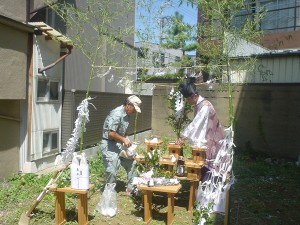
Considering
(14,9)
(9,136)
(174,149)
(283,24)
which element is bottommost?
(174,149)

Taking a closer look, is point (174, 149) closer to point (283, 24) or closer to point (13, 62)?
point (13, 62)

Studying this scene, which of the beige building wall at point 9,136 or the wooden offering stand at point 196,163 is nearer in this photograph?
the wooden offering stand at point 196,163

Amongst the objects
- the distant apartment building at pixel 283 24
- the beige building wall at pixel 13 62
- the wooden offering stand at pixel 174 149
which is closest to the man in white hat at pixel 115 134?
the wooden offering stand at pixel 174 149

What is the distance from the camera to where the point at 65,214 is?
5180 mm

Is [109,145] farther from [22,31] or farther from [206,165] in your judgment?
[22,31]

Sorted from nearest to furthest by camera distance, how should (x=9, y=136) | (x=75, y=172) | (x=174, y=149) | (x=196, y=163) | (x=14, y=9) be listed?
(x=75, y=172) → (x=196, y=163) → (x=174, y=149) → (x=14, y=9) → (x=9, y=136)

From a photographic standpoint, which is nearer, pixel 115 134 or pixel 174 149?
pixel 115 134

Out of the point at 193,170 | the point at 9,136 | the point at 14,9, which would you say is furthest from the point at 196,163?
the point at 14,9

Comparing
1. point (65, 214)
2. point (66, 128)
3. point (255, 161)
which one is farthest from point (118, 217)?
point (255, 161)

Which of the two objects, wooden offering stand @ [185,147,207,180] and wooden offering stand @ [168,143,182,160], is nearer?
wooden offering stand @ [185,147,207,180]

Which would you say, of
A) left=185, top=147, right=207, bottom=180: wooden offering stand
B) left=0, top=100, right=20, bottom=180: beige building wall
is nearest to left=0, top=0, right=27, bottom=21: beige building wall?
left=0, top=100, right=20, bottom=180: beige building wall

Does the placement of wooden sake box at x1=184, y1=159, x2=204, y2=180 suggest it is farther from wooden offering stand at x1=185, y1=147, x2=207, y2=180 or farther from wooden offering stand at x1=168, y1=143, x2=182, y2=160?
wooden offering stand at x1=168, y1=143, x2=182, y2=160

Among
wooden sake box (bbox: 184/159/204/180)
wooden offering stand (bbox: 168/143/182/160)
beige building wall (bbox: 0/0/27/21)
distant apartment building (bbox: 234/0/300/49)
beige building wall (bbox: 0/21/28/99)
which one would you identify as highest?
distant apartment building (bbox: 234/0/300/49)

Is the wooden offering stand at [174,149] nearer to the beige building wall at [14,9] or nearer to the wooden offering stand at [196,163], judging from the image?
the wooden offering stand at [196,163]
